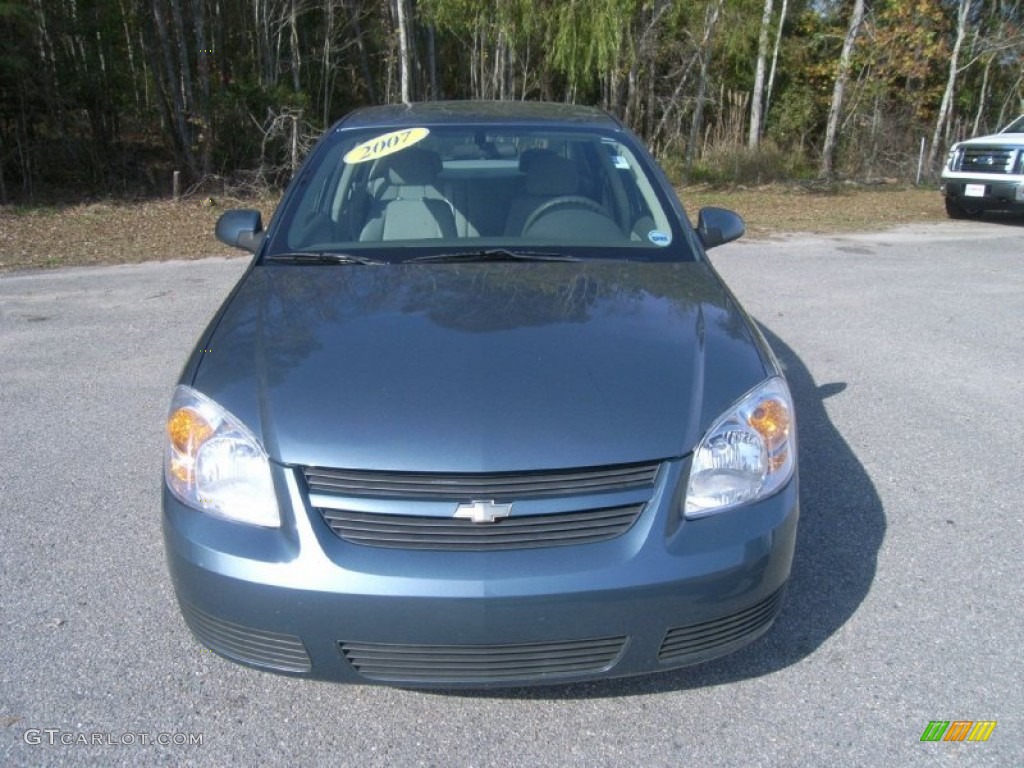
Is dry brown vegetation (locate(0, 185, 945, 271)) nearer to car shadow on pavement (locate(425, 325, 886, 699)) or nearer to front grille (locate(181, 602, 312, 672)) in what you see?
car shadow on pavement (locate(425, 325, 886, 699))

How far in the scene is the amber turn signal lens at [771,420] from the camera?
226 cm

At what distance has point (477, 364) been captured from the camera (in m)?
2.31

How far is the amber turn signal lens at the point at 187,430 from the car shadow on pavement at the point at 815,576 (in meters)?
0.98

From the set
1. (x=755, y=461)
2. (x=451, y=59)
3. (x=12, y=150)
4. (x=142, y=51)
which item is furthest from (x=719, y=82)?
(x=755, y=461)

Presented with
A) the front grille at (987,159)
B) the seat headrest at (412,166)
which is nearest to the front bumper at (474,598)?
the seat headrest at (412,166)

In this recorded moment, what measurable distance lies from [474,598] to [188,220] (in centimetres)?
1147

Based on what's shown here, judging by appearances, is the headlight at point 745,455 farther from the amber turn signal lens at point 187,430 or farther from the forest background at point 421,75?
the forest background at point 421,75

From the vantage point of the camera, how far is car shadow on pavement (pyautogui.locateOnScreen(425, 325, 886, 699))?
239cm

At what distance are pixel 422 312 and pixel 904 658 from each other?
182 cm

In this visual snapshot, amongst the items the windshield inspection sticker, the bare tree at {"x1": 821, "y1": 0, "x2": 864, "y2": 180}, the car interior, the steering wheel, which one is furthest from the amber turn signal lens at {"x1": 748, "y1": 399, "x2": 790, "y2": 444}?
the bare tree at {"x1": 821, "y1": 0, "x2": 864, "y2": 180}

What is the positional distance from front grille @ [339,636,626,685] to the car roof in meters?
2.48

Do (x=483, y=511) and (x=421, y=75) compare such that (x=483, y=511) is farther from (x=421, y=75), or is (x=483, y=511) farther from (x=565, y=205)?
(x=421, y=75)

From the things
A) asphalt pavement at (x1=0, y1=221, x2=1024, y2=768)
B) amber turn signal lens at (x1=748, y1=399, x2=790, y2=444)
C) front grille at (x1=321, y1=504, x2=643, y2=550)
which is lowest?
asphalt pavement at (x1=0, y1=221, x2=1024, y2=768)

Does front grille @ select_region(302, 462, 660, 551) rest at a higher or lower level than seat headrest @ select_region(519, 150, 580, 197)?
lower
